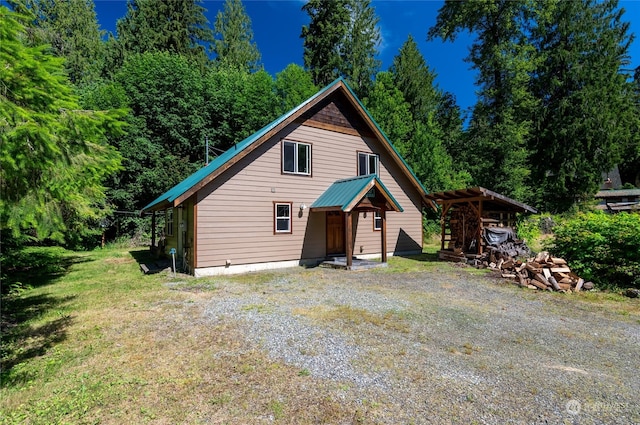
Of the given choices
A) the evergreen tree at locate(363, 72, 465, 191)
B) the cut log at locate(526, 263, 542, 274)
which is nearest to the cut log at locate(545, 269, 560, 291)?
the cut log at locate(526, 263, 542, 274)

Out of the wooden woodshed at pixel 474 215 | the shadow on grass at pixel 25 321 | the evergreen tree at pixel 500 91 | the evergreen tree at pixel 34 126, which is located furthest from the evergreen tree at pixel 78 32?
the evergreen tree at pixel 500 91

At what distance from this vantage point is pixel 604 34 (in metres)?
25.1

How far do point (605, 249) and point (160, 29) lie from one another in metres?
33.2

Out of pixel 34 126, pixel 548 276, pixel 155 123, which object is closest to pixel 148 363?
pixel 34 126

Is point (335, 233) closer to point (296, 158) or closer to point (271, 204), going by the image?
point (271, 204)

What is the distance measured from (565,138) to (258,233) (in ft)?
89.7

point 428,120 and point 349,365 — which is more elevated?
point 428,120

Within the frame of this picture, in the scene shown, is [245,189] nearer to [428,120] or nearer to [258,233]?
[258,233]

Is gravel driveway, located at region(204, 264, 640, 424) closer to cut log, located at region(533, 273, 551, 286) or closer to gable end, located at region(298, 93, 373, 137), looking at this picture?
cut log, located at region(533, 273, 551, 286)

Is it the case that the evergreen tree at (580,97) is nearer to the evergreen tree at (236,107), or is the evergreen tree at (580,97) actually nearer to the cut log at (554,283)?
the cut log at (554,283)

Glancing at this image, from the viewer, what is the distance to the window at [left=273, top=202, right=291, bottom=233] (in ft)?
38.9

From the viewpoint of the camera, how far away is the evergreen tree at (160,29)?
25875 mm

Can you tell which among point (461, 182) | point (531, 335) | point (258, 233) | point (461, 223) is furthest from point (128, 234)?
point (461, 182)
